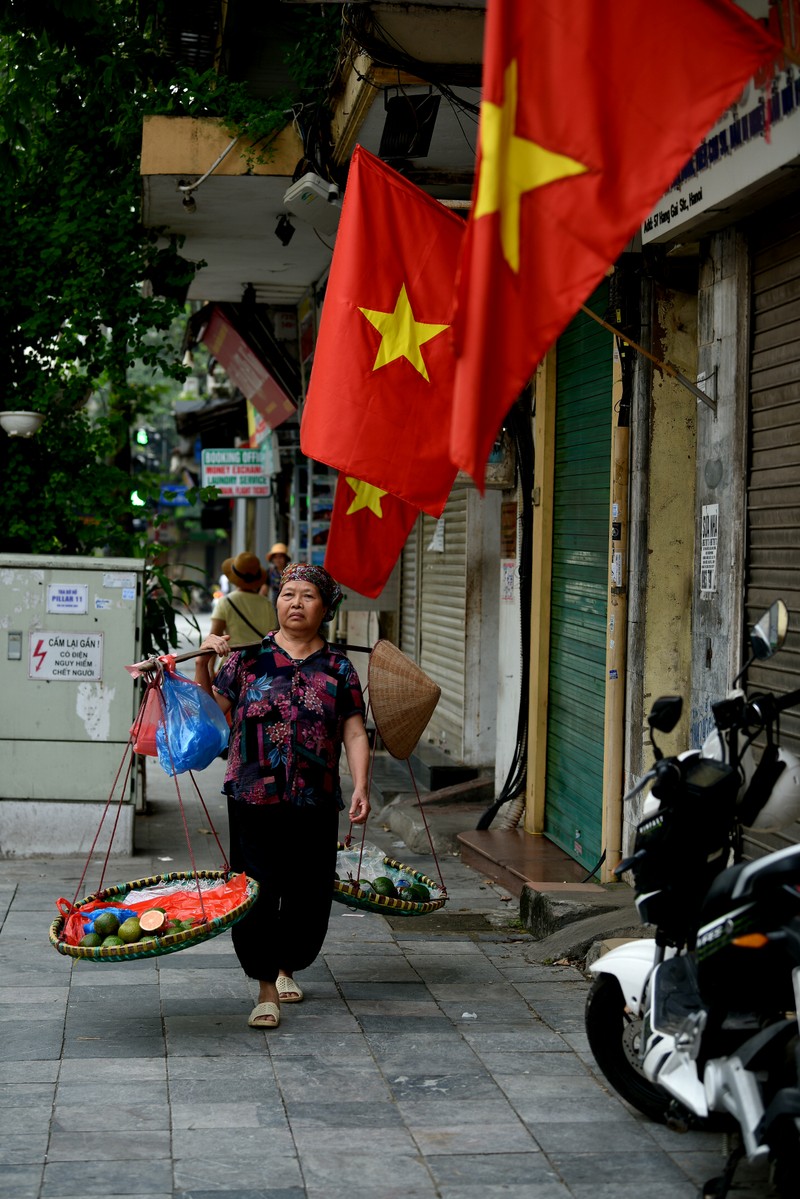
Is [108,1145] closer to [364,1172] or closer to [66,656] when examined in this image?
[364,1172]

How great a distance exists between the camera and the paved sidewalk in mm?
3943

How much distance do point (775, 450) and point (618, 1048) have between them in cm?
254

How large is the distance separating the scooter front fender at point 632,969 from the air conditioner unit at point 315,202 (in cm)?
605

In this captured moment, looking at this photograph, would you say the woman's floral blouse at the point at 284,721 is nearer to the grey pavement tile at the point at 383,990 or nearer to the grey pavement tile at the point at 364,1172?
the grey pavement tile at the point at 383,990

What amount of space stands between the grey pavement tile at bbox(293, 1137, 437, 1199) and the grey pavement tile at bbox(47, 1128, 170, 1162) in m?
0.45

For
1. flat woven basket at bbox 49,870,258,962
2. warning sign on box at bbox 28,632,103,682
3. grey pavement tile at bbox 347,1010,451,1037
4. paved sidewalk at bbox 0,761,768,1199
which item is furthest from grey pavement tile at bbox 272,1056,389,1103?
warning sign on box at bbox 28,632,103,682

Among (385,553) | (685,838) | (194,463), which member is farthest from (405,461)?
(194,463)

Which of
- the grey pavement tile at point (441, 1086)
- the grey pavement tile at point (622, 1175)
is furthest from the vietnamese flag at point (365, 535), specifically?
the grey pavement tile at point (622, 1175)

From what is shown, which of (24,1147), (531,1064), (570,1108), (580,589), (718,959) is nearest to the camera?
(718,959)

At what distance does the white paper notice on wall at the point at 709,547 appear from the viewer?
20.1ft

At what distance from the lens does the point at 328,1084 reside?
185 inches

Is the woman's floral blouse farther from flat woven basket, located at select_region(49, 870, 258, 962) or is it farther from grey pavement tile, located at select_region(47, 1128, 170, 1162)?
grey pavement tile, located at select_region(47, 1128, 170, 1162)

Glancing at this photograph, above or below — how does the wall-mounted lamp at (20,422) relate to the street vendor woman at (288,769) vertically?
above

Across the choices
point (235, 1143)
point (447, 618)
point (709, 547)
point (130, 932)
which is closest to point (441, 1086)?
point (235, 1143)
